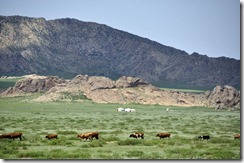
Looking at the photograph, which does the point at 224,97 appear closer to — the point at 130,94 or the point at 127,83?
the point at 130,94

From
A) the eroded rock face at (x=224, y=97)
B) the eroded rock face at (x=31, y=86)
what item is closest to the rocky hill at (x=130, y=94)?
the eroded rock face at (x=224, y=97)

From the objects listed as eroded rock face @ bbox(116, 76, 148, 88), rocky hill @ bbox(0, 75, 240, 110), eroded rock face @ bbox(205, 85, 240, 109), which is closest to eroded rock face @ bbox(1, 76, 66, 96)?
rocky hill @ bbox(0, 75, 240, 110)

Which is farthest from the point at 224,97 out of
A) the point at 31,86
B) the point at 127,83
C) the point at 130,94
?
the point at 31,86

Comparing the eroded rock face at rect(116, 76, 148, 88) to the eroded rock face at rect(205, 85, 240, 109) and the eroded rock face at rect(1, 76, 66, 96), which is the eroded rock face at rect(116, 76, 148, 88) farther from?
the eroded rock face at rect(1, 76, 66, 96)

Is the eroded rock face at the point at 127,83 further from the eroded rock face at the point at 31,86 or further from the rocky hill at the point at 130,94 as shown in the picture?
the eroded rock face at the point at 31,86

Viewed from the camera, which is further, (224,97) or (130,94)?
(130,94)

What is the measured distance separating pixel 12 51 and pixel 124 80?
302 ft

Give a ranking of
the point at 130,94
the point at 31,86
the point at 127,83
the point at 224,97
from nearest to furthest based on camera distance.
→ the point at 224,97 → the point at 130,94 → the point at 127,83 → the point at 31,86

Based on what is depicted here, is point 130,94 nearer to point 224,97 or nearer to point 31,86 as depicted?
point 224,97

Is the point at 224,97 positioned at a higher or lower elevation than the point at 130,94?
lower

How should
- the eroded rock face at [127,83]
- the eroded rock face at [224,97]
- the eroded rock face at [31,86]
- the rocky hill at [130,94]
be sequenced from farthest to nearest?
the eroded rock face at [31,86], the eroded rock face at [127,83], the rocky hill at [130,94], the eroded rock face at [224,97]

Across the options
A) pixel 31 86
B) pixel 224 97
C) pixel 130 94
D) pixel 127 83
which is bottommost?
pixel 224 97

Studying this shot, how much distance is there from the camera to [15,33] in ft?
650

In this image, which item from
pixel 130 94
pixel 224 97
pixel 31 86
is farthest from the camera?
pixel 31 86
